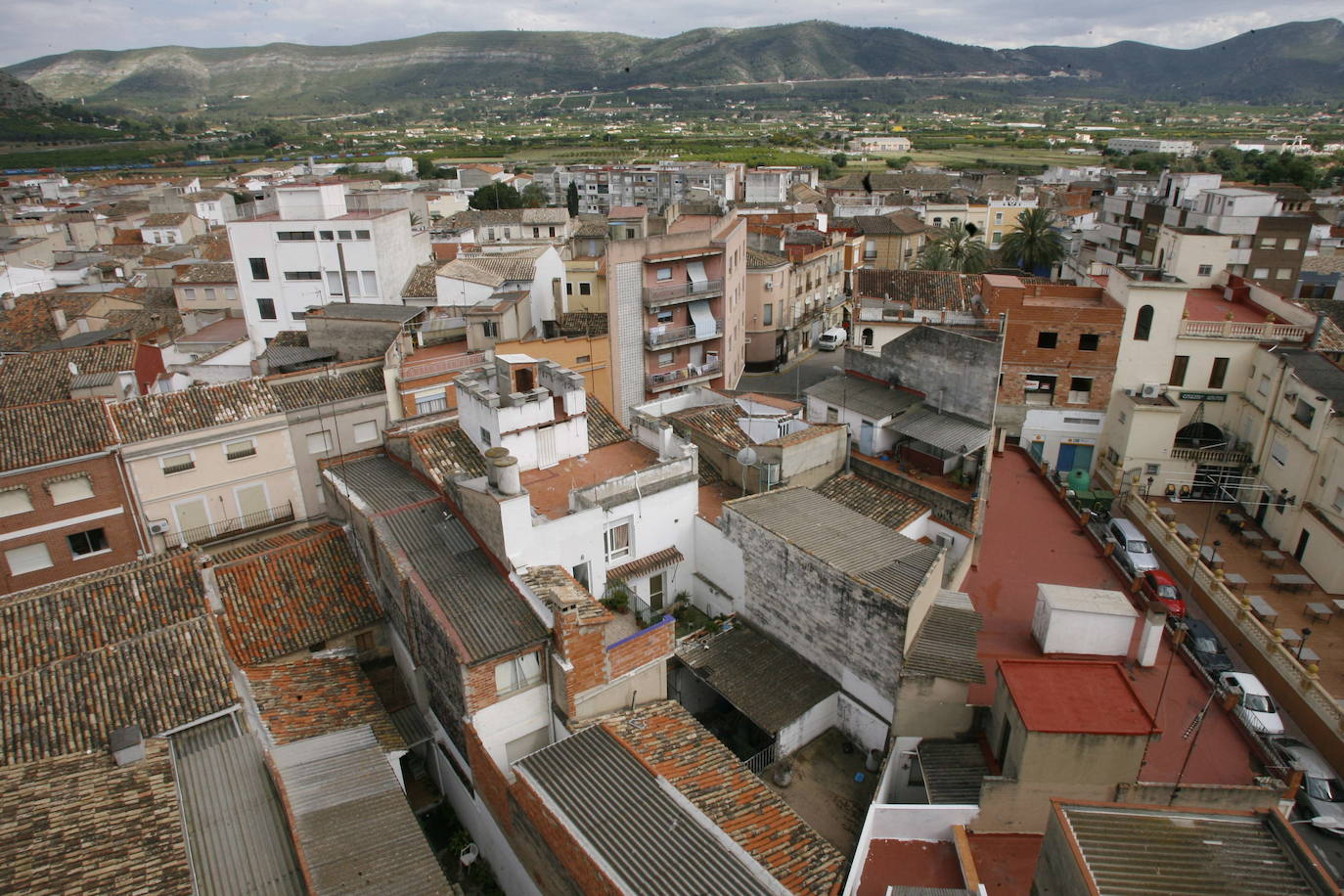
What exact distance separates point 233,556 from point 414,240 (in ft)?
109

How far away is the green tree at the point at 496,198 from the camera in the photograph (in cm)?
9650

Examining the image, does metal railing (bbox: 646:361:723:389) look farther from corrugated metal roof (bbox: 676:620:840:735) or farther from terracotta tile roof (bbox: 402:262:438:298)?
corrugated metal roof (bbox: 676:620:840:735)

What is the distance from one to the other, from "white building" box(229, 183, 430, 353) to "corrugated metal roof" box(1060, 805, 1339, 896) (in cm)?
4411

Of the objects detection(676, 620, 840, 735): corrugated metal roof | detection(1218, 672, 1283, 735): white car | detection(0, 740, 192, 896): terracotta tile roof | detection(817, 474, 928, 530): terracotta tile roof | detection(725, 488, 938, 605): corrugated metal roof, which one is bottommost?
detection(1218, 672, 1283, 735): white car

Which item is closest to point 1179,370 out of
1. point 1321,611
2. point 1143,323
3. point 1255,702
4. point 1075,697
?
point 1143,323

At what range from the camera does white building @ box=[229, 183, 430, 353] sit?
1742 inches

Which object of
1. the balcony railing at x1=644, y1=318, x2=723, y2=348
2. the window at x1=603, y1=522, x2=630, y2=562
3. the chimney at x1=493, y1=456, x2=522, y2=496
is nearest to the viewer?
the chimney at x1=493, y1=456, x2=522, y2=496

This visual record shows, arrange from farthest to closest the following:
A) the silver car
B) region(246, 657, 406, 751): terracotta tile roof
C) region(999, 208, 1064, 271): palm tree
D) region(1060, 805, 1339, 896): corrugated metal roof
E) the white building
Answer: region(999, 208, 1064, 271): palm tree, the white building, the silver car, region(246, 657, 406, 751): terracotta tile roof, region(1060, 805, 1339, 896): corrugated metal roof

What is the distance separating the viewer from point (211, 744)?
597 inches

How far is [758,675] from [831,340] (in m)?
42.8

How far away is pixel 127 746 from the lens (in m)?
14.1

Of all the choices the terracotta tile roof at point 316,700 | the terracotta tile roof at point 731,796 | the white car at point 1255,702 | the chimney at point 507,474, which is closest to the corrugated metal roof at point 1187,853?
the terracotta tile roof at point 731,796

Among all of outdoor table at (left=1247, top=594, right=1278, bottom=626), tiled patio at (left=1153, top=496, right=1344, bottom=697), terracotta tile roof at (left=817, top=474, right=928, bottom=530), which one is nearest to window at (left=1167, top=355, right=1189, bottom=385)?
tiled patio at (left=1153, top=496, right=1344, bottom=697)

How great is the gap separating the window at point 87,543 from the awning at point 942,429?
1073 inches
